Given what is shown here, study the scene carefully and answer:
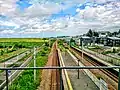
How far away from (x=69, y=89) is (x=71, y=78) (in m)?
4.03

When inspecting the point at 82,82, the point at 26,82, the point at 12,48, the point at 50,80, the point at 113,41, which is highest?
the point at 82,82

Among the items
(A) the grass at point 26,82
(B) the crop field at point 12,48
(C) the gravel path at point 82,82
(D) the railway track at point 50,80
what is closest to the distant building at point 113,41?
(B) the crop field at point 12,48

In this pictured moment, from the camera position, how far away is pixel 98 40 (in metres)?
Result: 95.4

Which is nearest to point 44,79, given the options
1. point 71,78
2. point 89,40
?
point 71,78

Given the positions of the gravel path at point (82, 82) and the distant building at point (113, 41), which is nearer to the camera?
the gravel path at point (82, 82)

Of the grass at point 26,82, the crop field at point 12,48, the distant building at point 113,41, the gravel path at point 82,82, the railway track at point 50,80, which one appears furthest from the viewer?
the distant building at point 113,41

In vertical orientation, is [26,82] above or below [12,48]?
above

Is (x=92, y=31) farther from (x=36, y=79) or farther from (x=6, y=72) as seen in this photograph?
(x=6, y=72)

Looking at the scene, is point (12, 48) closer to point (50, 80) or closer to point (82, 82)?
point (50, 80)

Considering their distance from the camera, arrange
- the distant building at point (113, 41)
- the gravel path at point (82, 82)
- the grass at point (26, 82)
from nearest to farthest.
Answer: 1. the gravel path at point (82, 82)
2. the grass at point (26, 82)
3. the distant building at point (113, 41)

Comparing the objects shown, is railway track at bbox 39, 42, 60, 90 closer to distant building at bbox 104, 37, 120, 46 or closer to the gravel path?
the gravel path

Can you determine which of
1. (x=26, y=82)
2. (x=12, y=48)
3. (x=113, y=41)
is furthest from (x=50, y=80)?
(x=12, y=48)

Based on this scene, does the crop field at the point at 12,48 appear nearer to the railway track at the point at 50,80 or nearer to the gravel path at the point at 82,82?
the railway track at the point at 50,80

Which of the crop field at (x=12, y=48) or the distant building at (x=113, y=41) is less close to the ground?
the distant building at (x=113, y=41)
